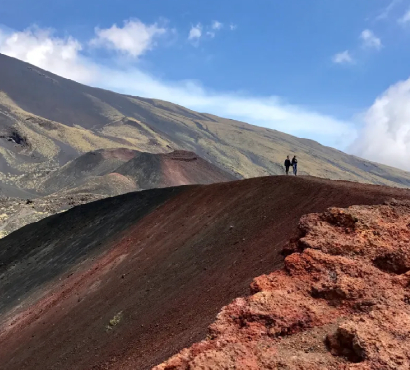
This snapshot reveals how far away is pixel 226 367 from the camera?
16.3ft

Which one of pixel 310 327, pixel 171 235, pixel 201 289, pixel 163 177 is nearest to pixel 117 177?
pixel 163 177

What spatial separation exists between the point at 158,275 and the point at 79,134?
105198mm

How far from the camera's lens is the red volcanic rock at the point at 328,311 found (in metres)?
4.92

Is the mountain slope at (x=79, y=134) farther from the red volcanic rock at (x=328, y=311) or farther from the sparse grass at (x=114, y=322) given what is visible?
the red volcanic rock at (x=328, y=311)

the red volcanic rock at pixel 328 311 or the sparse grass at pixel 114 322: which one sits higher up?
the red volcanic rock at pixel 328 311

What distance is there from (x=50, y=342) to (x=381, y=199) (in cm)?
1334

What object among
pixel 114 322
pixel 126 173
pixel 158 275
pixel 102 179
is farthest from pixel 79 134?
pixel 114 322

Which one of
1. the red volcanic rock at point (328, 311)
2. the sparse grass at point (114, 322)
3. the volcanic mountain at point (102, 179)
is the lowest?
the volcanic mountain at point (102, 179)

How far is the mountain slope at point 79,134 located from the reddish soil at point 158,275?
192 ft

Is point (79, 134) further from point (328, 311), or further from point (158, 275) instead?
point (328, 311)

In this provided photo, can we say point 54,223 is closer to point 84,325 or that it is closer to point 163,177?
point 84,325

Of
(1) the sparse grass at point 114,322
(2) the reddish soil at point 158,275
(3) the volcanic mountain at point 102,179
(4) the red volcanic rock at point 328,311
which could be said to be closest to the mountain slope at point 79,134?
(3) the volcanic mountain at point 102,179

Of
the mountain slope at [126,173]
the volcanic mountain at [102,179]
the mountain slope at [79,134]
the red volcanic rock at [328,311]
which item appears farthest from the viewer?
the mountain slope at [79,134]

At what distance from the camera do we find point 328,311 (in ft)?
18.8
